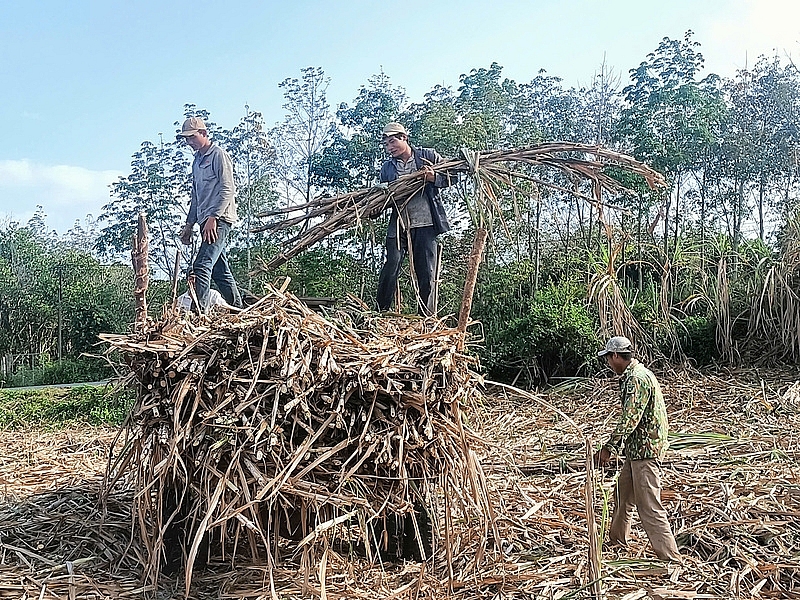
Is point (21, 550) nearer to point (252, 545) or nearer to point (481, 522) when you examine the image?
point (252, 545)

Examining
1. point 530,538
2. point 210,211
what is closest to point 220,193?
point 210,211

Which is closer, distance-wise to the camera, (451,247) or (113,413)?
(113,413)

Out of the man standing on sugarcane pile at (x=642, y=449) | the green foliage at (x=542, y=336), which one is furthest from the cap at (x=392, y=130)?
the green foliage at (x=542, y=336)

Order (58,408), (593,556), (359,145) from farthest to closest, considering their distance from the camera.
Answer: (359,145)
(58,408)
(593,556)

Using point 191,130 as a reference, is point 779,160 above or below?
above

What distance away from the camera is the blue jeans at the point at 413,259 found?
4809 millimetres

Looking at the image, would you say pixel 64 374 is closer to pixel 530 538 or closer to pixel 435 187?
pixel 435 187

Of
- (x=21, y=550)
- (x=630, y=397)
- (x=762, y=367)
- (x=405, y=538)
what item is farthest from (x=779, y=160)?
(x=21, y=550)

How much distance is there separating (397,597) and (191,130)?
355 centimetres

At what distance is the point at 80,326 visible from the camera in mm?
14852

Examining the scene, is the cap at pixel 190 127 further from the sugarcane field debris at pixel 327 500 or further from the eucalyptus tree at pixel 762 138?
the eucalyptus tree at pixel 762 138

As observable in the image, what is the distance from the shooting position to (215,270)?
500 centimetres

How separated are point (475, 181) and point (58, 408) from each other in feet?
22.4

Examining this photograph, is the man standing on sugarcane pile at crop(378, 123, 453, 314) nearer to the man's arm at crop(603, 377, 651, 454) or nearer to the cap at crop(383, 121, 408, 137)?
the cap at crop(383, 121, 408, 137)
